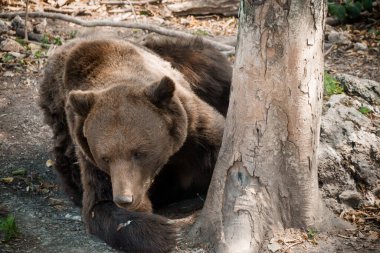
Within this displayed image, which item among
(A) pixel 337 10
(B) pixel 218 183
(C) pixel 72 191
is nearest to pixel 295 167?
(B) pixel 218 183

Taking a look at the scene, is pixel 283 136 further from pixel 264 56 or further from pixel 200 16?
pixel 200 16

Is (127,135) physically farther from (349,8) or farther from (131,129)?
(349,8)

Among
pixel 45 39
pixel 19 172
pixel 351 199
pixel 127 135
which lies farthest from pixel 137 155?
pixel 45 39

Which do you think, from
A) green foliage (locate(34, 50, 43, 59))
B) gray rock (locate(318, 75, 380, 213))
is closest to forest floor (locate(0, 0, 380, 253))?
green foliage (locate(34, 50, 43, 59))

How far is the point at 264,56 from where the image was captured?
411cm

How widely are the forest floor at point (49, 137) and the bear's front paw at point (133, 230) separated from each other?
96mm

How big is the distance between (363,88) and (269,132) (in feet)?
9.06

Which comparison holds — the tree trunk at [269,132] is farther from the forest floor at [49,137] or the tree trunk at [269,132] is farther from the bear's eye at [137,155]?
the bear's eye at [137,155]

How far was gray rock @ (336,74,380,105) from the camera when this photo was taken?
664 centimetres

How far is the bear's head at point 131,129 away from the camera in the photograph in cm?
437

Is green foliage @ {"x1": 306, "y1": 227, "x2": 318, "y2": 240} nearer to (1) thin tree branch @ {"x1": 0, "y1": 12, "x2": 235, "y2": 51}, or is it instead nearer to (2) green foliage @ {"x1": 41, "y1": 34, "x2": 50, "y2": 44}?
(1) thin tree branch @ {"x1": 0, "y1": 12, "x2": 235, "y2": 51}

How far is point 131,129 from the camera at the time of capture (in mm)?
4426

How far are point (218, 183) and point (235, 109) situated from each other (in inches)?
22.3

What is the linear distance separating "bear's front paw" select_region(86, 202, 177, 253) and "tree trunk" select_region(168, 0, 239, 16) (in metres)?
6.08
